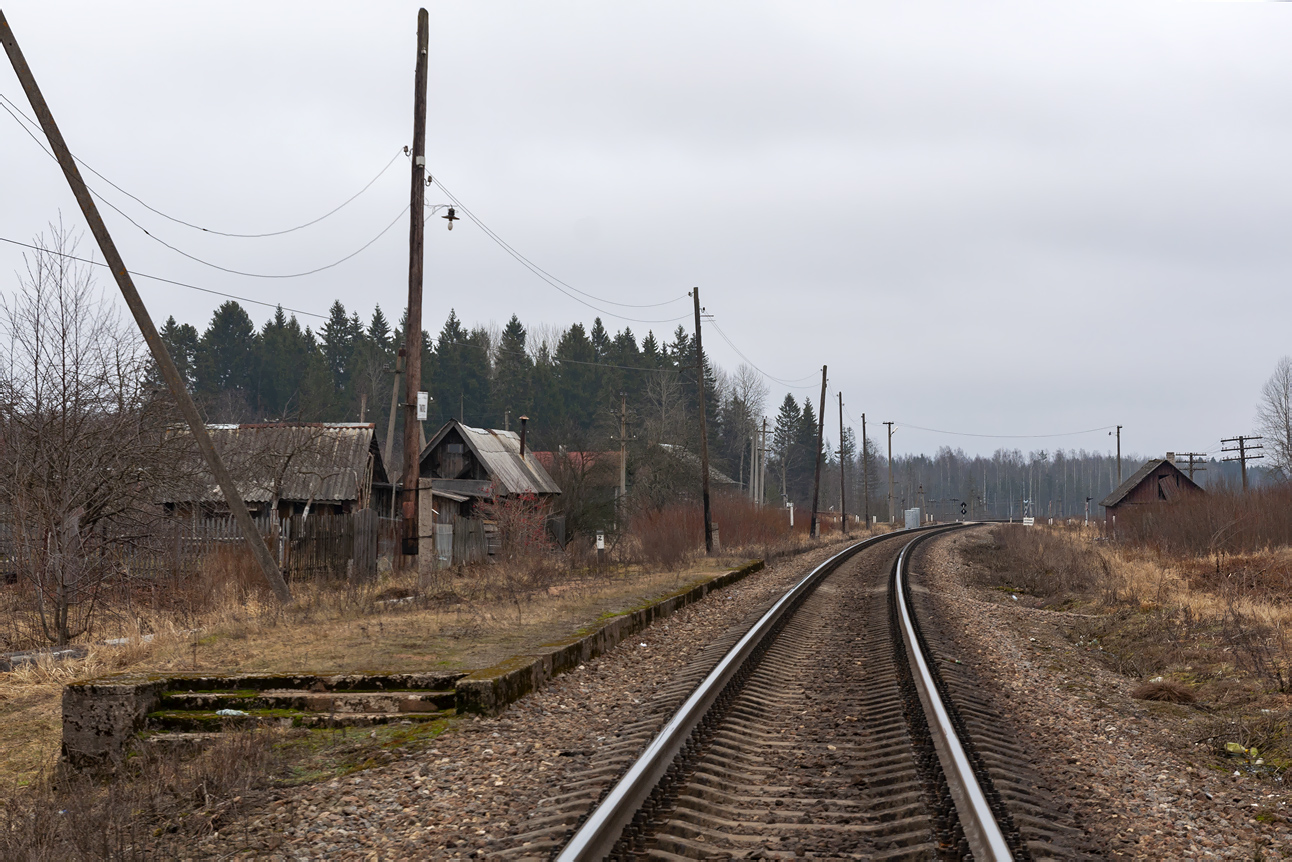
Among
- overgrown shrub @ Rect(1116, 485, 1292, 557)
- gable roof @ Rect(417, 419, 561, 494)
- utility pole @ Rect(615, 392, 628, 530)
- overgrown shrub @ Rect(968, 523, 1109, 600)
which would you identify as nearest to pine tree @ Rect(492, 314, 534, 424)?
gable roof @ Rect(417, 419, 561, 494)

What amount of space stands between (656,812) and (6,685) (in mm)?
8129

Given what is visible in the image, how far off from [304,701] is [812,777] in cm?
405

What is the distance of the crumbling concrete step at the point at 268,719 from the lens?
6.86 metres

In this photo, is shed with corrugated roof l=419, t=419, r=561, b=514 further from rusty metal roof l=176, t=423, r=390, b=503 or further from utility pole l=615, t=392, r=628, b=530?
rusty metal roof l=176, t=423, r=390, b=503

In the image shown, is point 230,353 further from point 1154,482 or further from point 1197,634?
point 1197,634

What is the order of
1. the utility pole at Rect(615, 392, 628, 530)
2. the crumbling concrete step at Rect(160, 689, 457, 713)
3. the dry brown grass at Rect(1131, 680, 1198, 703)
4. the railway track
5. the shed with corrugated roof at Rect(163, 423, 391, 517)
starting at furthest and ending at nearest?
the utility pole at Rect(615, 392, 628, 530) < the shed with corrugated roof at Rect(163, 423, 391, 517) < the dry brown grass at Rect(1131, 680, 1198, 703) < the crumbling concrete step at Rect(160, 689, 457, 713) < the railway track

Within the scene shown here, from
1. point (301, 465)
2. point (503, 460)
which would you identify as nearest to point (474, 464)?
→ point (503, 460)

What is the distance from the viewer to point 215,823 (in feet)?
15.9

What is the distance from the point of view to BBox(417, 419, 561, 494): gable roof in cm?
4006

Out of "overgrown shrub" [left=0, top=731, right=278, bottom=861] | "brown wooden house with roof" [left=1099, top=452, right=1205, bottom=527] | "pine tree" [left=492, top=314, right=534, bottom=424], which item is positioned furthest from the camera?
"pine tree" [left=492, top=314, right=534, bottom=424]

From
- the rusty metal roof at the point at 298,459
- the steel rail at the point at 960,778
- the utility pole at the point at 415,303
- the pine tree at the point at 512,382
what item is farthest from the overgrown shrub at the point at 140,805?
the pine tree at the point at 512,382

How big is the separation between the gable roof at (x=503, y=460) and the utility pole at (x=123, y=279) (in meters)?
22.8

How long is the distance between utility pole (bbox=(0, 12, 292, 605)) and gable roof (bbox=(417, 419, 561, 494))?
2281 centimetres

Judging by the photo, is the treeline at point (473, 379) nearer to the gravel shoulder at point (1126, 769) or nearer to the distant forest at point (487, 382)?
the distant forest at point (487, 382)
